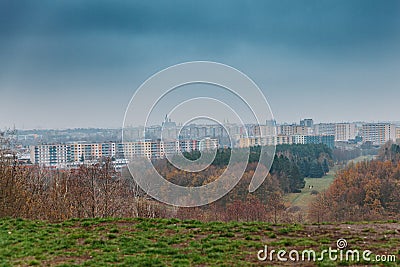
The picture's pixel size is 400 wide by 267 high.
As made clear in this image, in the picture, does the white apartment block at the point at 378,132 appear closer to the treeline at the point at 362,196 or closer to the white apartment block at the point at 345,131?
the white apartment block at the point at 345,131

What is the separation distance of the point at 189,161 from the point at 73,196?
8212 millimetres

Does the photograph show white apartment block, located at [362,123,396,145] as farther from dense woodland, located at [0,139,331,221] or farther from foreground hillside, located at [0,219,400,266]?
foreground hillside, located at [0,219,400,266]

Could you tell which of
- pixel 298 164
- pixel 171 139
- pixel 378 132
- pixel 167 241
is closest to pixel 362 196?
pixel 298 164

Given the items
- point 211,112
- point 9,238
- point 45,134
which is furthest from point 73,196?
point 45,134

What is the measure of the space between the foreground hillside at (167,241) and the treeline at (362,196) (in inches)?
987

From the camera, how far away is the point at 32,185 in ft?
79.8

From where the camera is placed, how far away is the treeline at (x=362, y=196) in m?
40.0

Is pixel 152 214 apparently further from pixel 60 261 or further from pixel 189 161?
pixel 60 261

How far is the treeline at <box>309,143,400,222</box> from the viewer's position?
4003 centimetres

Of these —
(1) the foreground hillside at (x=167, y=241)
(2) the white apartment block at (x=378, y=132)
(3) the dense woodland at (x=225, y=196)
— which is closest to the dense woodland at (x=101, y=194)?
(3) the dense woodland at (x=225, y=196)

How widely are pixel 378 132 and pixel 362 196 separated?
3852 cm

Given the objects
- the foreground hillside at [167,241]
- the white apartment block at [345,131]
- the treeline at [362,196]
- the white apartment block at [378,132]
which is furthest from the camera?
the white apartment block at [345,131]

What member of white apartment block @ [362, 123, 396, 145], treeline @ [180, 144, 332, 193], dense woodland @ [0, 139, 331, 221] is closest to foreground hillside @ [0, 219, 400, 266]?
dense woodland @ [0, 139, 331, 221]

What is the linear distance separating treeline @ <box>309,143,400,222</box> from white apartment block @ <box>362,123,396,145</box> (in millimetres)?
22205
